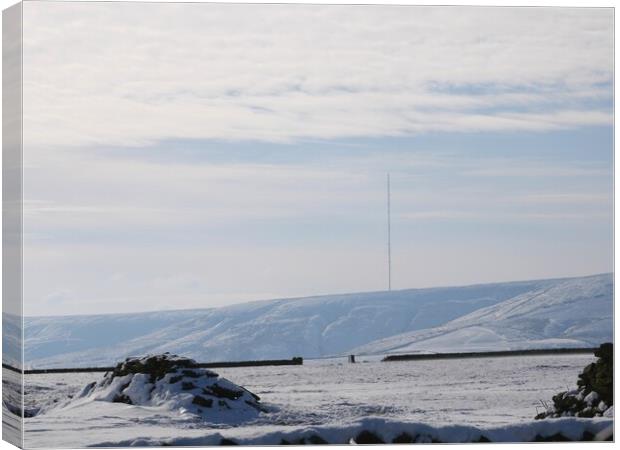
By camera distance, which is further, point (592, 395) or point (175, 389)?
point (592, 395)

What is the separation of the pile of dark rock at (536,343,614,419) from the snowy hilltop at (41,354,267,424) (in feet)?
11.4

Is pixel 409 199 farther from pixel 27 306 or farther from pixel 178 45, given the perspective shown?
pixel 27 306

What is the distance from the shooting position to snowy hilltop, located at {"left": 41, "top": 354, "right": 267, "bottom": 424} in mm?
20500

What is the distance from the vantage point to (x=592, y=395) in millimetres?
Answer: 21359

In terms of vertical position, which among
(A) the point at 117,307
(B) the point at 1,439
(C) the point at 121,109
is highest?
(C) the point at 121,109

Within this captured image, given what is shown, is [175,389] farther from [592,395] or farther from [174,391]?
[592,395]

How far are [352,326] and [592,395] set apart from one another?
9.63 ft

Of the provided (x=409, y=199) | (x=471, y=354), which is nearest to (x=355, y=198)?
(x=409, y=199)

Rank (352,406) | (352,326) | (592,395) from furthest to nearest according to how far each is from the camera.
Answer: (592,395) → (352,326) → (352,406)

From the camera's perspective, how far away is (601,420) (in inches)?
832

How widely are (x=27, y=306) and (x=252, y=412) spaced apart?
280cm

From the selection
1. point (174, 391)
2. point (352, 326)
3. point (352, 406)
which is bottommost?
point (352, 406)

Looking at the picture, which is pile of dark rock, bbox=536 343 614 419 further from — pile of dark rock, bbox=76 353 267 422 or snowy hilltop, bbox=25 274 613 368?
pile of dark rock, bbox=76 353 267 422

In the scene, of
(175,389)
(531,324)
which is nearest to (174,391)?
→ (175,389)
